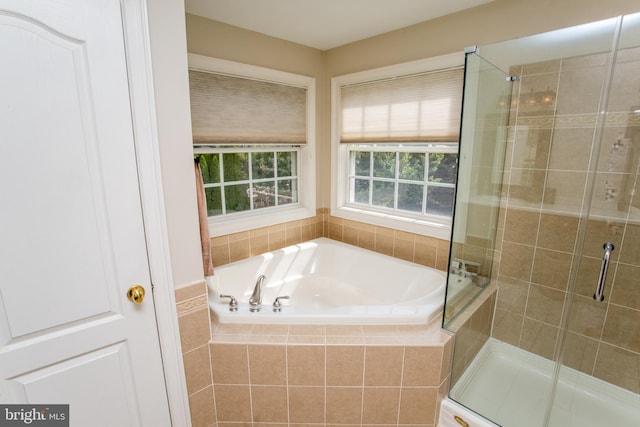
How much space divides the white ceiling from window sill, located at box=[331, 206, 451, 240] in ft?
4.98

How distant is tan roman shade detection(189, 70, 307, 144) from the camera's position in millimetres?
2283

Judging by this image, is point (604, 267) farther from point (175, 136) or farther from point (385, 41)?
point (175, 136)

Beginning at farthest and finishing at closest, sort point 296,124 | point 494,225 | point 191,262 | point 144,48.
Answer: point 296,124 < point 494,225 < point 191,262 < point 144,48

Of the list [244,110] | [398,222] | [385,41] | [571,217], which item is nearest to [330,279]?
[398,222]

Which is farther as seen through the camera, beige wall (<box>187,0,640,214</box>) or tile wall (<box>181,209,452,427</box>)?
beige wall (<box>187,0,640,214</box>)

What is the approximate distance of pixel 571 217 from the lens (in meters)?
1.89

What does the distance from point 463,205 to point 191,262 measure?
1.52 meters

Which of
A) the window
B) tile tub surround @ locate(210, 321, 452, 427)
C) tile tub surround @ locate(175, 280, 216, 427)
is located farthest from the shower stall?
the window

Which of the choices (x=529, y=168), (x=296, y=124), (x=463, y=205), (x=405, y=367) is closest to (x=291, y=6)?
(x=296, y=124)

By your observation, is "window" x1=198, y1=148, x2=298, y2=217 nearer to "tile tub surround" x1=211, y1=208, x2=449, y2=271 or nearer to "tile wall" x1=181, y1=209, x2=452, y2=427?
"tile tub surround" x1=211, y1=208, x2=449, y2=271

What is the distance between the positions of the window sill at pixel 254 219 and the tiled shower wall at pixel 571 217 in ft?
5.69

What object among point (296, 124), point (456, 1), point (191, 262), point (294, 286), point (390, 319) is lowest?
point (294, 286)

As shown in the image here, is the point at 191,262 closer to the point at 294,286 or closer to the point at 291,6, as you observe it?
the point at 294,286

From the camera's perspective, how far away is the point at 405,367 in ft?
5.16
